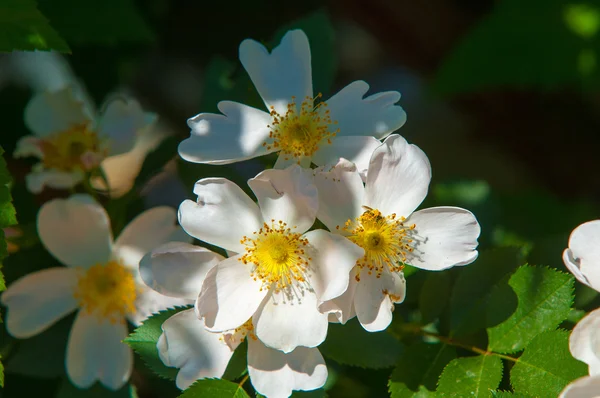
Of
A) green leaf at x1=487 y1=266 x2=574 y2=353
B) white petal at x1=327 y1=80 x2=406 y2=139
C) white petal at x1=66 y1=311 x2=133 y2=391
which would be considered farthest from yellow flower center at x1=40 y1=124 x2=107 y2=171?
green leaf at x1=487 y1=266 x2=574 y2=353

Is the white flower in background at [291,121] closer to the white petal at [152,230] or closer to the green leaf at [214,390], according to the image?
the white petal at [152,230]

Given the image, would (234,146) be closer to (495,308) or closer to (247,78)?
(247,78)

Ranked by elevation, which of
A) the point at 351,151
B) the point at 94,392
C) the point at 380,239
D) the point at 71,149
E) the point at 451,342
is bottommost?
the point at 94,392

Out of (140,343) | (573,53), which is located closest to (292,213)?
(140,343)

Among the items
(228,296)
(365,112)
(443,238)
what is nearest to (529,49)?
(365,112)

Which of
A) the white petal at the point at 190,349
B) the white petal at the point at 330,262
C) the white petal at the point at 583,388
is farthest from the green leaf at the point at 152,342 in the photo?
the white petal at the point at 583,388

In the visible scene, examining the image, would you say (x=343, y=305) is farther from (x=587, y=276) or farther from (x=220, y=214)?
(x=587, y=276)
